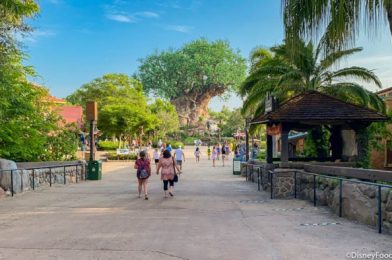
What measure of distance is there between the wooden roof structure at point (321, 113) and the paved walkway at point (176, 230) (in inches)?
110

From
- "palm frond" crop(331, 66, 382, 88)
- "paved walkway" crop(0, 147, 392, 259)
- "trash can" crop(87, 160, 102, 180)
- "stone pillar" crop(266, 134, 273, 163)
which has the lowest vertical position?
"paved walkway" crop(0, 147, 392, 259)

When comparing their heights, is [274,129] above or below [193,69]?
below

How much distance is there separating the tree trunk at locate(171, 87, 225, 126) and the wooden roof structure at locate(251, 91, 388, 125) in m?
82.9

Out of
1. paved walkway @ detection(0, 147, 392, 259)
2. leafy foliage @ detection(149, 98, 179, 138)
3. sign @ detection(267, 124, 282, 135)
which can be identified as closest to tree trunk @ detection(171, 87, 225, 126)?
leafy foliage @ detection(149, 98, 179, 138)

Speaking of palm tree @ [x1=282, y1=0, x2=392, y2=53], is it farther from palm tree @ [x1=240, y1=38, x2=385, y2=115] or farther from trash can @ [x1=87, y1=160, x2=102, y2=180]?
trash can @ [x1=87, y1=160, x2=102, y2=180]

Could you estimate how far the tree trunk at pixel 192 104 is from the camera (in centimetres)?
9825

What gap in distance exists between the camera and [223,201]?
12070 millimetres

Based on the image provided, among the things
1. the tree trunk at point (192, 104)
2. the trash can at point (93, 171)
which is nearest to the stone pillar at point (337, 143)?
the trash can at point (93, 171)

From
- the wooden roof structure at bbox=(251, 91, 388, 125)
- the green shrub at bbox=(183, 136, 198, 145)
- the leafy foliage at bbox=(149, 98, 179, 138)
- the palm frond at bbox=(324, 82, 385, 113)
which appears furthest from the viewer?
the green shrub at bbox=(183, 136, 198, 145)

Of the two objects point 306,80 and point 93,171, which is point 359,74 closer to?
point 306,80

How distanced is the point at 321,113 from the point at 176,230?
7.77 metres

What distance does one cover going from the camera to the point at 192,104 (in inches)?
3935

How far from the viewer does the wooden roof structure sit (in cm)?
1343

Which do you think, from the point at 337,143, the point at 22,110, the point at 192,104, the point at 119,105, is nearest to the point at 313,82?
the point at 337,143
